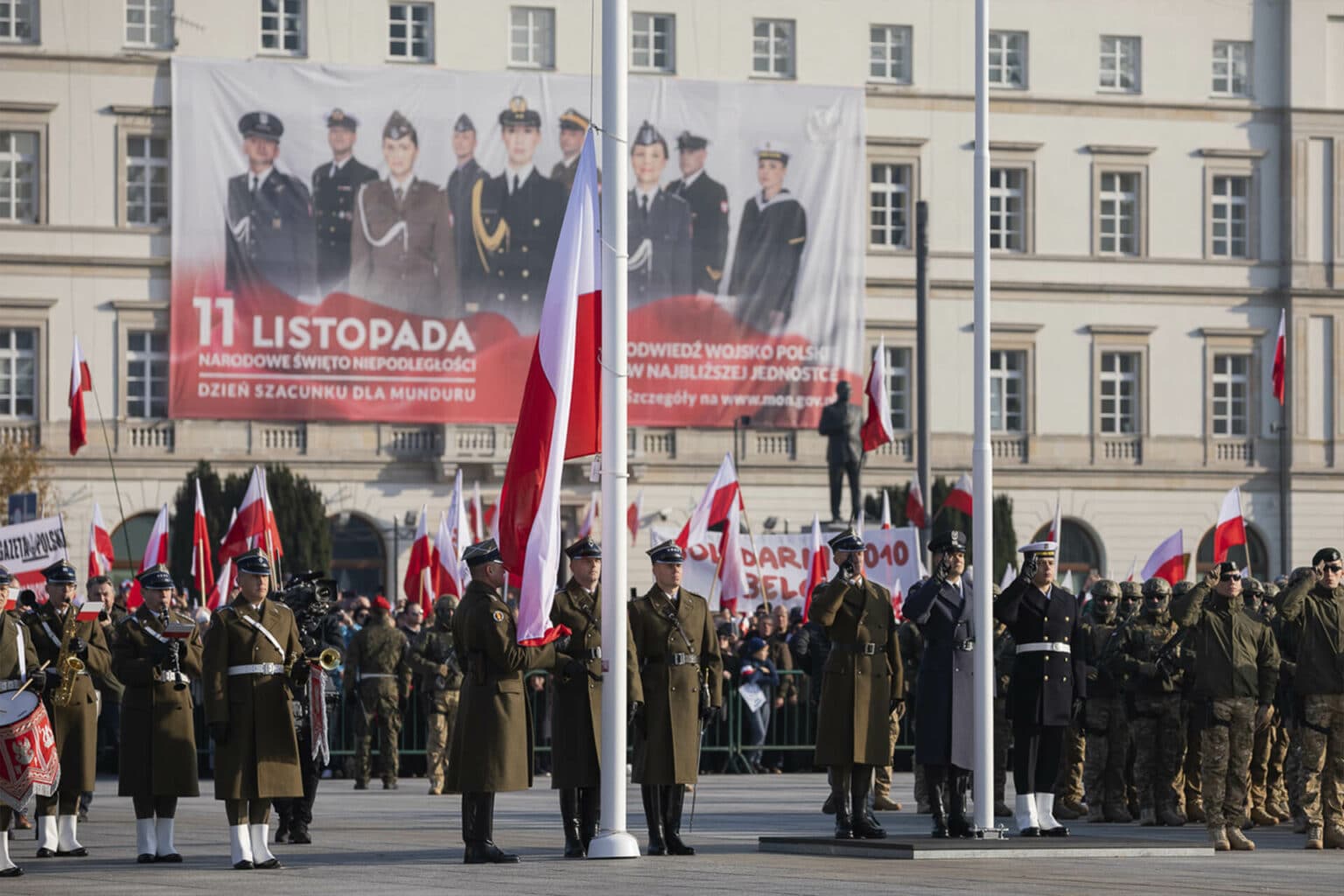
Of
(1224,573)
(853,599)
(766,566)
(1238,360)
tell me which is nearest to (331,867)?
(853,599)

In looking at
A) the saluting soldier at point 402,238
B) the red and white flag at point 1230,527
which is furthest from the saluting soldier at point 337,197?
the red and white flag at point 1230,527

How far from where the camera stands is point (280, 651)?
1423 centimetres

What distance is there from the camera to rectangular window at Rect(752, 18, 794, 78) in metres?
54.6

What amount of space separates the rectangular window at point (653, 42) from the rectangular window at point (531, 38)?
179 centimetres

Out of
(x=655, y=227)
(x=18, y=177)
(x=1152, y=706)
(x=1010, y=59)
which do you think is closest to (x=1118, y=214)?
(x=1010, y=59)

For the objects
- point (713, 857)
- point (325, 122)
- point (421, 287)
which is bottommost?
point (713, 857)

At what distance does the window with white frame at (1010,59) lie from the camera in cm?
5586

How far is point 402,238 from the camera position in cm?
5106

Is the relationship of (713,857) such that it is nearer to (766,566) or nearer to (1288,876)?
(1288,876)

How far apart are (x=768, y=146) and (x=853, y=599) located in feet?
125

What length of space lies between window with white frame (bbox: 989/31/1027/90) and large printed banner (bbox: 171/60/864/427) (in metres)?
3.99

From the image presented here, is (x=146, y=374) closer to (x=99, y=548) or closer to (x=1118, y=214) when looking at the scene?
(x=99, y=548)

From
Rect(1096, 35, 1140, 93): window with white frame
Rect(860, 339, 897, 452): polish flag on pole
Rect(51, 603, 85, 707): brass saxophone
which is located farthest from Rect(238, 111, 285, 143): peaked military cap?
Rect(51, 603, 85, 707): brass saxophone

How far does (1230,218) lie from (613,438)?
149 feet
